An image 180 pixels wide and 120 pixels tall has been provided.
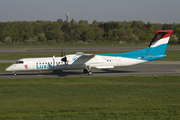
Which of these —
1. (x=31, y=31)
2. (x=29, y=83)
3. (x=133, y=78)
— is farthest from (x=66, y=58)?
(x=31, y=31)

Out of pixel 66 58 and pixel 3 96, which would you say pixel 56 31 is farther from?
pixel 3 96

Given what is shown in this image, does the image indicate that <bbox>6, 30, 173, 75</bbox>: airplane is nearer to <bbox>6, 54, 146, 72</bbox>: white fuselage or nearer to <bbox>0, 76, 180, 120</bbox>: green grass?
<bbox>6, 54, 146, 72</bbox>: white fuselage

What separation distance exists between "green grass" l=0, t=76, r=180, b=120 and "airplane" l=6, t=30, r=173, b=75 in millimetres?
4036

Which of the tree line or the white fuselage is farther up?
the tree line

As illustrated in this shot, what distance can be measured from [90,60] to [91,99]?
1271cm

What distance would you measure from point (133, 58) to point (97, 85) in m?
9.33

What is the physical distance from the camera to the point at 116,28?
162 metres

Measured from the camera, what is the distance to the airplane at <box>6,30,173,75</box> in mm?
28844

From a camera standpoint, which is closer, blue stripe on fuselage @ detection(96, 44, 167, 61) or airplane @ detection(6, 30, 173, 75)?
airplane @ detection(6, 30, 173, 75)

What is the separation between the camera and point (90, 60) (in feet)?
97.4

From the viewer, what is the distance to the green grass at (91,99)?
543 inches

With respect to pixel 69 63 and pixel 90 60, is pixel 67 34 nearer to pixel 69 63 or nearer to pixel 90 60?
pixel 90 60

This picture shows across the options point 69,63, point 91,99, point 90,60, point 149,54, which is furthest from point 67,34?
point 91,99

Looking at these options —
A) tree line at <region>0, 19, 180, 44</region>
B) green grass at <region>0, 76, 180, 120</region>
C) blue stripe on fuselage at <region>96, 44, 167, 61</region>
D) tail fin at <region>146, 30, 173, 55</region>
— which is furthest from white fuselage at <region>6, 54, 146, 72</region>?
tree line at <region>0, 19, 180, 44</region>
